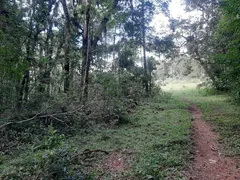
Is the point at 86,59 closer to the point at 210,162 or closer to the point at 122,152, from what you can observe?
the point at 122,152

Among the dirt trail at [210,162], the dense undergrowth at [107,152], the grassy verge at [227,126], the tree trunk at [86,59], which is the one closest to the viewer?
the dense undergrowth at [107,152]

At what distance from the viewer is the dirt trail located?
15.9 ft

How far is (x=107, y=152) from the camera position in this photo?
6.23 m

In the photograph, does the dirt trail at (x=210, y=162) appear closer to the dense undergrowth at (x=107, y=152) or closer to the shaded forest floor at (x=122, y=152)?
the shaded forest floor at (x=122, y=152)

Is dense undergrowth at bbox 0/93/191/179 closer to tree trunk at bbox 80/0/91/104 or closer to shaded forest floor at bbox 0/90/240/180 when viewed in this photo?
shaded forest floor at bbox 0/90/240/180

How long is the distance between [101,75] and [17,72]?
251 inches

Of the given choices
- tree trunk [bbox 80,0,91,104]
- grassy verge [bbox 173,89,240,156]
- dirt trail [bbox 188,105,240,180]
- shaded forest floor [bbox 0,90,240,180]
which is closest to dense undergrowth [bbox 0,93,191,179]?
shaded forest floor [bbox 0,90,240,180]

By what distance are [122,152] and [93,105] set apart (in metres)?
3.62

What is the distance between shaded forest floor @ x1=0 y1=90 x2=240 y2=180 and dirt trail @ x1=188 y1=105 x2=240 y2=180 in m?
0.17

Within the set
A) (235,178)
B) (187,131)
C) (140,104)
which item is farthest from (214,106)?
(235,178)

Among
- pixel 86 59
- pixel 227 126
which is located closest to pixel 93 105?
pixel 86 59

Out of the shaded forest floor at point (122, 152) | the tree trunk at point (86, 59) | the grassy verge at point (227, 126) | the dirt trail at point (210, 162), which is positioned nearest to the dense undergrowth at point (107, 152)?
the shaded forest floor at point (122, 152)

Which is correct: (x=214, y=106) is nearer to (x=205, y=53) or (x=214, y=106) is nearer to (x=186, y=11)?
(x=205, y=53)

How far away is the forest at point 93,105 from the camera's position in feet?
16.8
